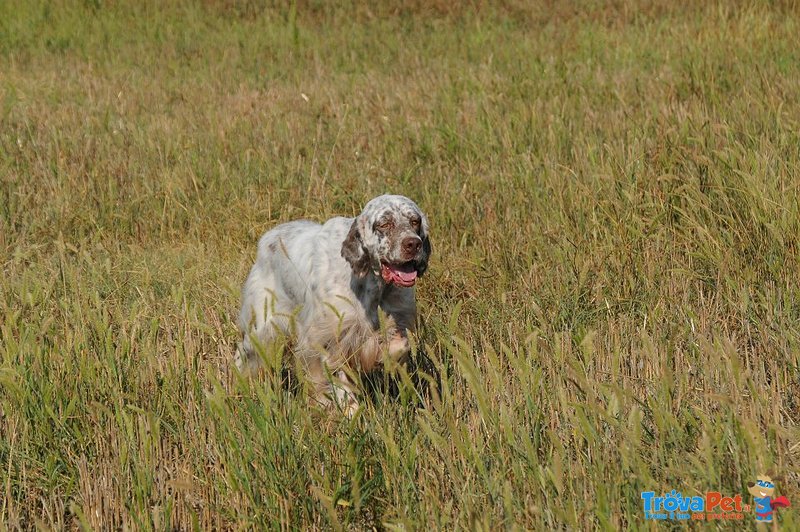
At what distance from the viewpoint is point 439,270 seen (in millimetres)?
4680

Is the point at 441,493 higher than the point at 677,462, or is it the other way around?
the point at 677,462

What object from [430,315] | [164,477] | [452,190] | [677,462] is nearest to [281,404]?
[164,477]

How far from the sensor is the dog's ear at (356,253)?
3.95 m

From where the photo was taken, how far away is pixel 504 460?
2.51 meters

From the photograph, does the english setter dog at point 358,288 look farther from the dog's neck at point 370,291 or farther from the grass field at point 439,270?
the grass field at point 439,270

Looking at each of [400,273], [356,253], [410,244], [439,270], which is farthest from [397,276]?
[439,270]

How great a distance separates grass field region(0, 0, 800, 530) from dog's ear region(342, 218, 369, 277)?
42cm

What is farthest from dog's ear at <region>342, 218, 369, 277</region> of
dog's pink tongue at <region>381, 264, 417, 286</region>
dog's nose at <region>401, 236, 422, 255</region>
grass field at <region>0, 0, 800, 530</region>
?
grass field at <region>0, 0, 800, 530</region>

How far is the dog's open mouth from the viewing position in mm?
3781

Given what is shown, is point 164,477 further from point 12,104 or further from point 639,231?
point 12,104

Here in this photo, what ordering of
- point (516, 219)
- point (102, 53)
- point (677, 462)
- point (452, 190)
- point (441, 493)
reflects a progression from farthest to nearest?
1. point (102, 53)
2. point (452, 190)
3. point (516, 219)
4. point (441, 493)
5. point (677, 462)

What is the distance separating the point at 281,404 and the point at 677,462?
113 cm

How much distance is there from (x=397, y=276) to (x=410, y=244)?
15 centimetres

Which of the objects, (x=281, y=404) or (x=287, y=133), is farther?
(x=287, y=133)
